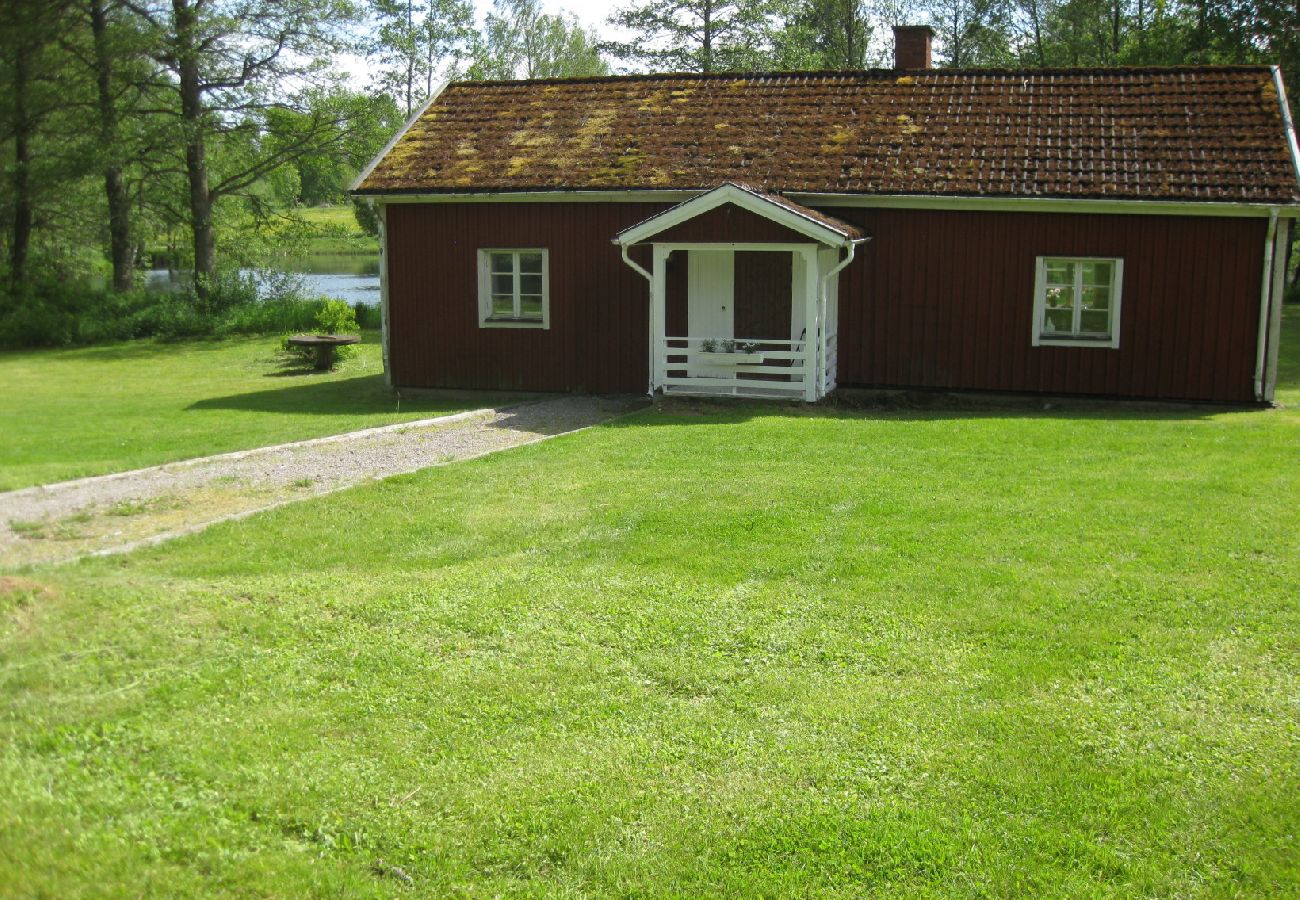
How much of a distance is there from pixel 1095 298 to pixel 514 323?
865 cm

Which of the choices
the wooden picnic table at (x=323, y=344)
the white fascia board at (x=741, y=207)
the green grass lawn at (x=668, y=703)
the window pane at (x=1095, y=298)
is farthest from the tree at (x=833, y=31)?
the green grass lawn at (x=668, y=703)

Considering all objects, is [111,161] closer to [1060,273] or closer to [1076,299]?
[1060,273]

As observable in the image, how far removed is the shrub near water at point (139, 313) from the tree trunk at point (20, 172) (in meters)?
0.83

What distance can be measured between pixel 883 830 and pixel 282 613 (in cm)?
379

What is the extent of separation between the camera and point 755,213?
16734 mm

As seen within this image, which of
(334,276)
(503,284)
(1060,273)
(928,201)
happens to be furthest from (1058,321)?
(334,276)

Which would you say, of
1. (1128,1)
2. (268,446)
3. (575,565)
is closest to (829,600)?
(575,565)

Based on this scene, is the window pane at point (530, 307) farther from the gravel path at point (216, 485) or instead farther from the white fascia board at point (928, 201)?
the gravel path at point (216, 485)

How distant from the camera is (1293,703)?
6148 mm

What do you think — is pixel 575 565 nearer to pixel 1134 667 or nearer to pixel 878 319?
pixel 1134 667

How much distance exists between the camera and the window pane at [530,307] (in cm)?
1956

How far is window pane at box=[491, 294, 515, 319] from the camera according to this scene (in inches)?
776

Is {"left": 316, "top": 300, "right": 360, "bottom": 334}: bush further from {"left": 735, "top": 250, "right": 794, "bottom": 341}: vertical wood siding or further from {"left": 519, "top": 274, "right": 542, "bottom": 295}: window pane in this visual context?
{"left": 735, "top": 250, "right": 794, "bottom": 341}: vertical wood siding

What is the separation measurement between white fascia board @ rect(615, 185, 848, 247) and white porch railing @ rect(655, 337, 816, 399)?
152 cm
